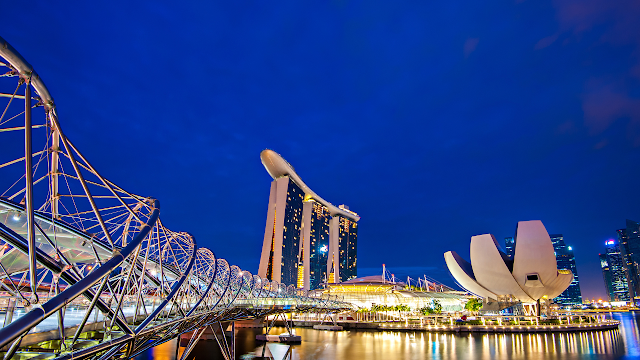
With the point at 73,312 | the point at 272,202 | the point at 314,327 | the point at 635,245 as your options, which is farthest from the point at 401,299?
the point at 635,245

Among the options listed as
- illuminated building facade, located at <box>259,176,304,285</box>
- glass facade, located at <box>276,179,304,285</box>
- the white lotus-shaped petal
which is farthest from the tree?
glass facade, located at <box>276,179,304,285</box>

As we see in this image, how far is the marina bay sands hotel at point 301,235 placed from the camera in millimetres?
107312

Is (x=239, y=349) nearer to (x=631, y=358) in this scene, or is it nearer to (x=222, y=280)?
(x=222, y=280)

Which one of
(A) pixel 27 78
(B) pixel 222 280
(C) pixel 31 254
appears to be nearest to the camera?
(C) pixel 31 254

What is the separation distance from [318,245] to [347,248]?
23.8m

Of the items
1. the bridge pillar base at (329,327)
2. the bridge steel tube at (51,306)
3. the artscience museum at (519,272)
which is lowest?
the bridge pillar base at (329,327)

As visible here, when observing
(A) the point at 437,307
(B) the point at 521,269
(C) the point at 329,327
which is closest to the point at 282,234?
(C) the point at 329,327

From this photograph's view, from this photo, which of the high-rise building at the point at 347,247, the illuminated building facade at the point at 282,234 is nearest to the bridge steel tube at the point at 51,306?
the illuminated building facade at the point at 282,234

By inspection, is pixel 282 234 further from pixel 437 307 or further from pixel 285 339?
pixel 285 339

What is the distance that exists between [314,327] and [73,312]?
55.0 metres

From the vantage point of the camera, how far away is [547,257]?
63.2 m

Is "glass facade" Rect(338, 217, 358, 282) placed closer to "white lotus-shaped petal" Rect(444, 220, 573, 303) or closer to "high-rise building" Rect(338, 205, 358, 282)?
"high-rise building" Rect(338, 205, 358, 282)

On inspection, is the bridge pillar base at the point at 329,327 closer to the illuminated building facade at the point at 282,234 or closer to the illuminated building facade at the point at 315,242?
the illuminated building facade at the point at 282,234

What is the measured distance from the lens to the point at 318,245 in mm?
146125
